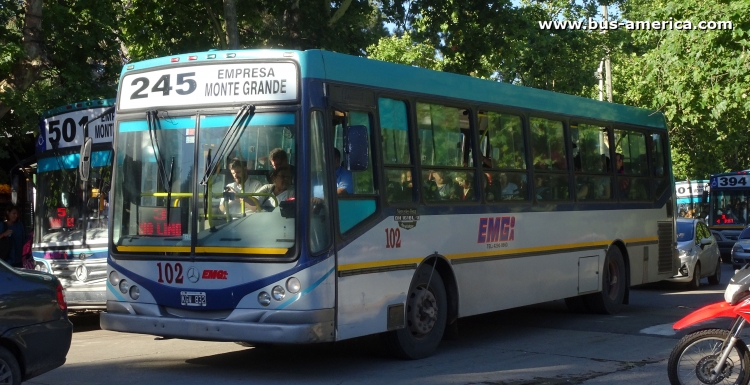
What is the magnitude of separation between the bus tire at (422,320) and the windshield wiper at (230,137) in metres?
2.39

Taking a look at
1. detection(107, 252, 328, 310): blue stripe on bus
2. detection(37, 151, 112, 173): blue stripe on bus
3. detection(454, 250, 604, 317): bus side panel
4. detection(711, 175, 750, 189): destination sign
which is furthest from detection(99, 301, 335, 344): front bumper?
detection(711, 175, 750, 189): destination sign

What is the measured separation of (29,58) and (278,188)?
28.9 feet

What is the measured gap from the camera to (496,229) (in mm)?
11172

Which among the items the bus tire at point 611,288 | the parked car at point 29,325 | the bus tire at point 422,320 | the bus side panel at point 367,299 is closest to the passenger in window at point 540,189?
the bus tire at point 611,288

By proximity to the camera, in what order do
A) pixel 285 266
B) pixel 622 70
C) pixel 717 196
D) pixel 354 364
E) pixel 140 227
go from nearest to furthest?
pixel 285 266 → pixel 140 227 → pixel 354 364 → pixel 717 196 → pixel 622 70

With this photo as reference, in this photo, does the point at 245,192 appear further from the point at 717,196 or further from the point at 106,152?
the point at 717,196

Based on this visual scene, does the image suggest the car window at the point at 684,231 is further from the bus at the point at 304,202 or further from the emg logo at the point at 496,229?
the bus at the point at 304,202

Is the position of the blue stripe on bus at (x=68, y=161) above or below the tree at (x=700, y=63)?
below

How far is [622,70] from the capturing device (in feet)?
139

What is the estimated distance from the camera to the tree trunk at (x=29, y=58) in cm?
Result: 1536

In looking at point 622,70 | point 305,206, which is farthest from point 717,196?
point 305,206

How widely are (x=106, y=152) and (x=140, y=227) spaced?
156 inches

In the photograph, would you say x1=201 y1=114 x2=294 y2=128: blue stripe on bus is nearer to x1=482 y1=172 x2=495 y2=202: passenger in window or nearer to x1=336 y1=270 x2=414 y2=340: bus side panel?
x1=336 y1=270 x2=414 y2=340: bus side panel

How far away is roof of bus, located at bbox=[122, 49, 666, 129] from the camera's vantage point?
8.70m
